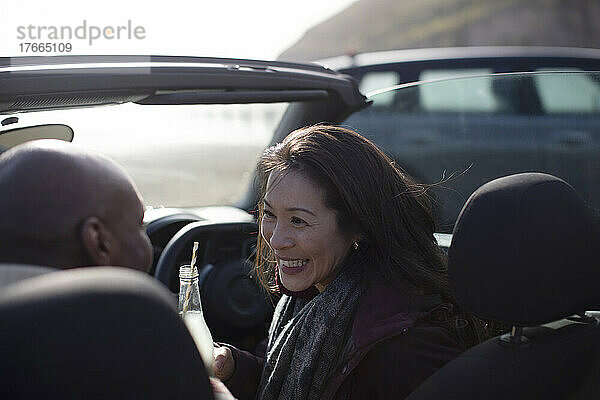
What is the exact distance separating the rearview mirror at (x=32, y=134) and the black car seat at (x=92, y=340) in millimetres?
1336

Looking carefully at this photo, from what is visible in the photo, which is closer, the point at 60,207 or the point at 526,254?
the point at 60,207

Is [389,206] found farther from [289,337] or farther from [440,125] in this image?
[440,125]

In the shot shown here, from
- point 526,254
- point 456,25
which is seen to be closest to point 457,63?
point 526,254

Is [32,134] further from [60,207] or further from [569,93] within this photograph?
[569,93]

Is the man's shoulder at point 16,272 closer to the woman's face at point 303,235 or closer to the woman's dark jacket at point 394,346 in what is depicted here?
the woman's dark jacket at point 394,346

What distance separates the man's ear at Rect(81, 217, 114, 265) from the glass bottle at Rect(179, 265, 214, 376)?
0.78 metres

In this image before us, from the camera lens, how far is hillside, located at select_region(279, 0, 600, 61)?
38.4 meters

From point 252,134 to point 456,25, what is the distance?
162ft

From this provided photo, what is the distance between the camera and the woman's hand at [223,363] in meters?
2.27

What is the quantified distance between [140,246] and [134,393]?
1.07 ft

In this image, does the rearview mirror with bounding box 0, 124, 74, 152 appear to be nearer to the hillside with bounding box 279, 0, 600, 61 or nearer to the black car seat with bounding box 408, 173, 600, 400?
the black car seat with bounding box 408, 173, 600, 400

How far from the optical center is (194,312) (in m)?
1.90

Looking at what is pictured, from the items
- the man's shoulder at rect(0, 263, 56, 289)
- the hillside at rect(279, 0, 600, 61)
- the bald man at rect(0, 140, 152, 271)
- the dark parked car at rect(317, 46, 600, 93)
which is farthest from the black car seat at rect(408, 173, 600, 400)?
the hillside at rect(279, 0, 600, 61)

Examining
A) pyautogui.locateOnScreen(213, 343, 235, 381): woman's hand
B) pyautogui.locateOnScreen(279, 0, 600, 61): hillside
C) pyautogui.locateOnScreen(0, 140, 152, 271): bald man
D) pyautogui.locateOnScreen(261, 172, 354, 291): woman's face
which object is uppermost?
pyautogui.locateOnScreen(279, 0, 600, 61): hillside
